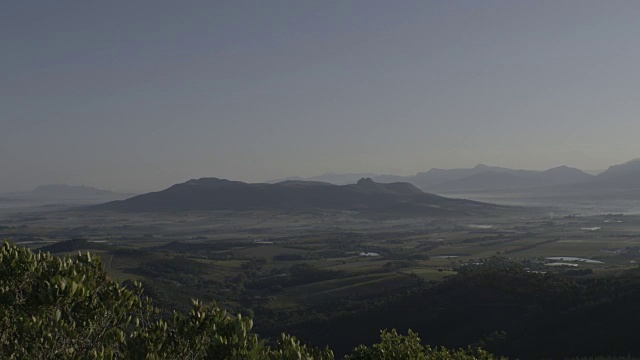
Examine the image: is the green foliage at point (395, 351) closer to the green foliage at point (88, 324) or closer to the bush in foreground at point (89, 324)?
the bush in foreground at point (89, 324)

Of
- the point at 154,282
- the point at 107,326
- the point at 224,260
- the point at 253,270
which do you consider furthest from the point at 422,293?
the point at 224,260

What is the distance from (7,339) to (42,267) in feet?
7.68

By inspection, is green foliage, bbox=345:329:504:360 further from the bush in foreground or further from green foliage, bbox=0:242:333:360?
green foliage, bbox=0:242:333:360

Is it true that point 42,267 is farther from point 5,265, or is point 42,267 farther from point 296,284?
point 296,284

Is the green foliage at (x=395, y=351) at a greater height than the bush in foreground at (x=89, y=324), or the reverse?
the bush in foreground at (x=89, y=324)

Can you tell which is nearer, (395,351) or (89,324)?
(89,324)

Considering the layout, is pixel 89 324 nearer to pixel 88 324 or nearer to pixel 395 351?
pixel 88 324

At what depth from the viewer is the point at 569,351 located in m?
64.6

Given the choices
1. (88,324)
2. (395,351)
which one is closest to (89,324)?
(88,324)

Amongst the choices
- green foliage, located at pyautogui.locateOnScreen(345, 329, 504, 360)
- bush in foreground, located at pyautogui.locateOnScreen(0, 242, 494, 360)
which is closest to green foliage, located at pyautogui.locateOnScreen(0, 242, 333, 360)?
bush in foreground, located at pyautogui.locateOnScreen(0, 242, 494, 360)

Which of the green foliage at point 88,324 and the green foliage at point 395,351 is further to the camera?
the green foliage at point 395,351

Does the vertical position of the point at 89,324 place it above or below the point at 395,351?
above

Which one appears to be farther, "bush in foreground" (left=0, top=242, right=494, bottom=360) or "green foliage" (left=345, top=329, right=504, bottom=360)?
"green foliage" (left=345, top=329, right=504, bottom=360)

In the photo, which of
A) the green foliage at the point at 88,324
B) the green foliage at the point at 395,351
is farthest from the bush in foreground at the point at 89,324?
the green foliage at the point at 395,351
